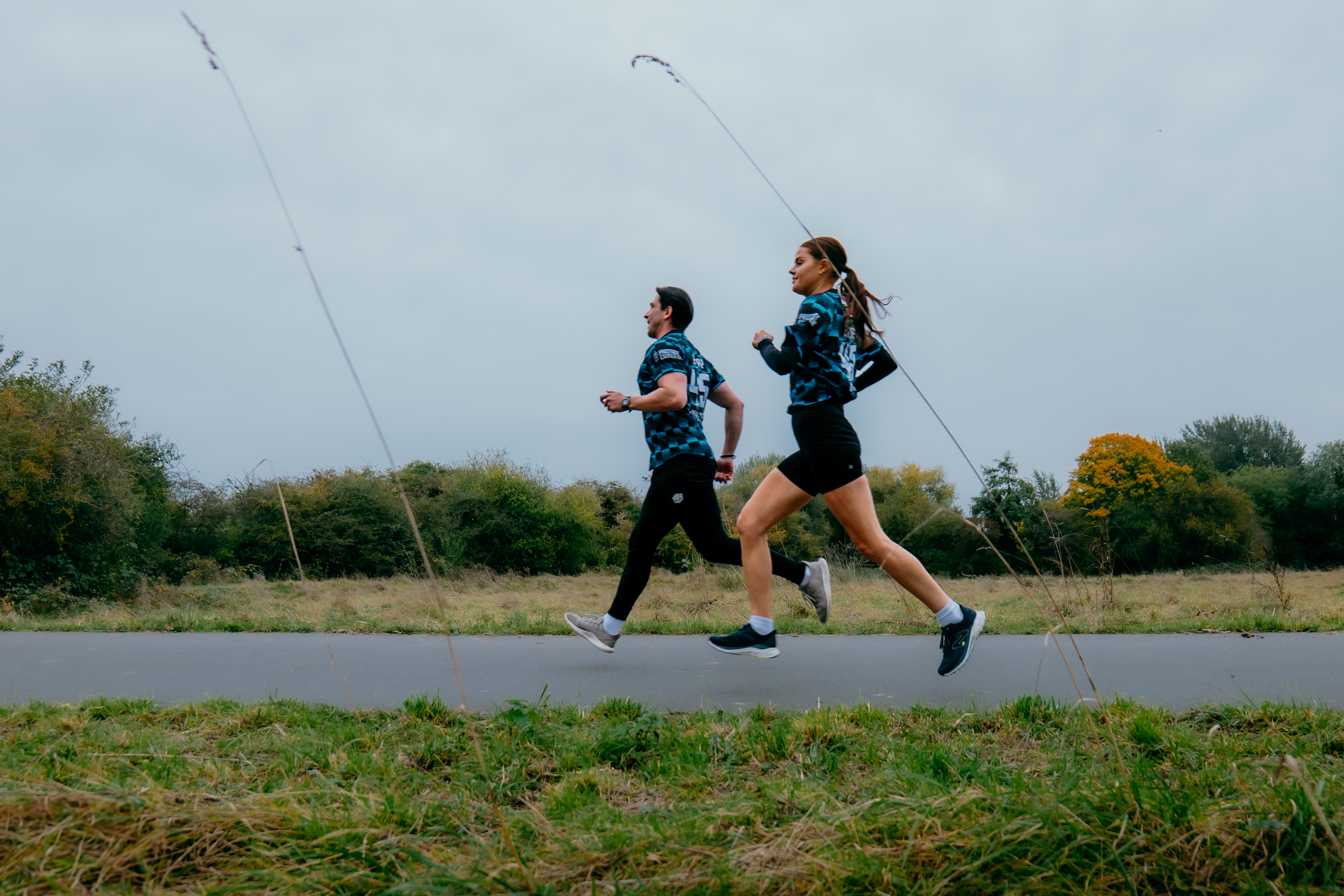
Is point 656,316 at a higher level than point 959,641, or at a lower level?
higher

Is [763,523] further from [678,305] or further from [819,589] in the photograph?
[678,305]

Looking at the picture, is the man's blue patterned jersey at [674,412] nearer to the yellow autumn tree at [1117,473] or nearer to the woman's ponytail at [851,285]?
the woman's ponytail at [851,285]

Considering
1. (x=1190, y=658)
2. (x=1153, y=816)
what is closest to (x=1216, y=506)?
(x=1190, y=658)

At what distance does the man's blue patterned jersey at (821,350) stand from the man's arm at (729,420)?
1.03m

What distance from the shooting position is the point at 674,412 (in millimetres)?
4418

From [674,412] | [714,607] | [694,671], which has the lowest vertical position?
[714,607]

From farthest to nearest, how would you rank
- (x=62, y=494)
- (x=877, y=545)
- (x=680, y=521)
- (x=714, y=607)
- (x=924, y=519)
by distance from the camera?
(x=62, y=494)
(x=924, y=519)
(x=714, y=607)
(x=680, y=521)
(x=877, y=545)

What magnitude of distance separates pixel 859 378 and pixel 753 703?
173cm

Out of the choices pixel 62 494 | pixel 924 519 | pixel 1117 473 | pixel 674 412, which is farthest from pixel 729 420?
pixel 1117 473

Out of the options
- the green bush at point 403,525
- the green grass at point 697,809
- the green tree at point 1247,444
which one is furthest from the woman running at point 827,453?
the green tree at point 1247,444

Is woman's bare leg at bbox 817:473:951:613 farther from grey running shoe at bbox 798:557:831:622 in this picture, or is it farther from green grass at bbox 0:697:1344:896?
green grass at bbox 0:697:1344:896

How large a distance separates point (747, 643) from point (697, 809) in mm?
2380

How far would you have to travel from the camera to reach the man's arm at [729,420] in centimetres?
485

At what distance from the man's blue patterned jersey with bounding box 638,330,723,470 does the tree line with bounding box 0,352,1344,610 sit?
1606mm
